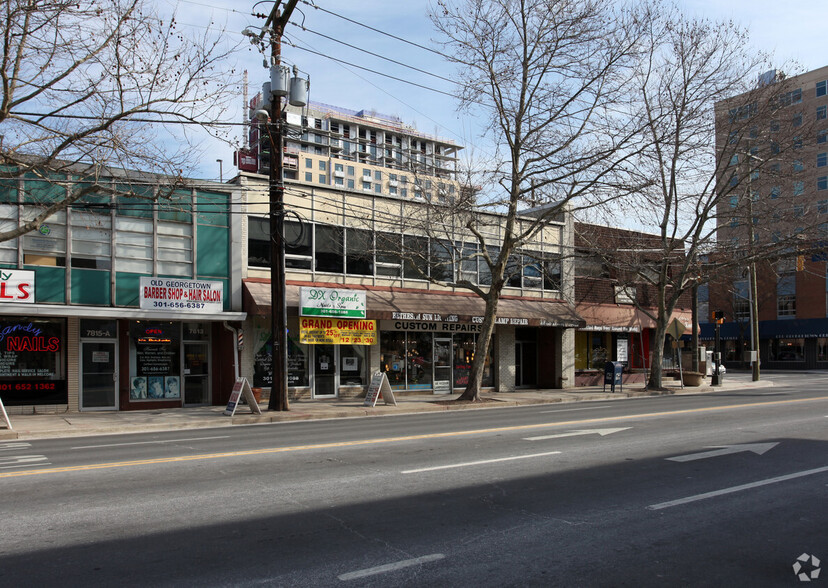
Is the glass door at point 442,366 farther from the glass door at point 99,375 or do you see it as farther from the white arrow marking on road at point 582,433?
the white arrow marking on road at point 582,433

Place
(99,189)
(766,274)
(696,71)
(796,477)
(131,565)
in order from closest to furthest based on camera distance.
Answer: (131,565) → (796,477) → (99,189) → (696,71) → (766,274)

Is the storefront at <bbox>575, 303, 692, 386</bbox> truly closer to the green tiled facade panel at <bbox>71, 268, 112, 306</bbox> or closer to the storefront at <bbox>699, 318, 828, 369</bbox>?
the green tiled facade panel at <bbox>71, 268, 112, 306</bbox>

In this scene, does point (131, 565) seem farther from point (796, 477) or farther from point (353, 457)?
point (796, 477)

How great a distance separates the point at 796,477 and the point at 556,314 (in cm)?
1891

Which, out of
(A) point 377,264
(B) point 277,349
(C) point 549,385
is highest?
(A) point 377,264

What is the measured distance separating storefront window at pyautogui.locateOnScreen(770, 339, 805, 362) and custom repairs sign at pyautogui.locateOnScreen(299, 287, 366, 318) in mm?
48952

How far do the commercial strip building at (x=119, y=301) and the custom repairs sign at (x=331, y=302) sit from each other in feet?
7.20

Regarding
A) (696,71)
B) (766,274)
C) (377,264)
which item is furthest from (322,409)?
(766,274)

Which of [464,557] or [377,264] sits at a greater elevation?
[377,264]

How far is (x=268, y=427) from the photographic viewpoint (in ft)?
50.6

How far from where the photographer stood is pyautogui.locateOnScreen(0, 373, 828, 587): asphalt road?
4.99m

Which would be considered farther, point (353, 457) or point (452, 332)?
point (452, 332)

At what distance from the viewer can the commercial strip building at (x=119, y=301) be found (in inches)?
693

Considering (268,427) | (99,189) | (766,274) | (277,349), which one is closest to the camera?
(99,189)
